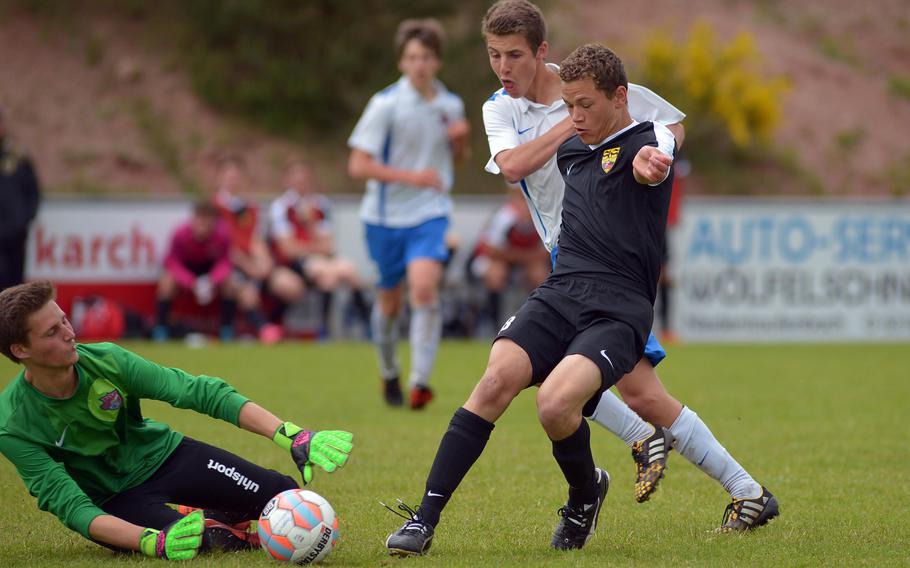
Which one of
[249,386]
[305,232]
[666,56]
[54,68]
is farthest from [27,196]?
[666,56]

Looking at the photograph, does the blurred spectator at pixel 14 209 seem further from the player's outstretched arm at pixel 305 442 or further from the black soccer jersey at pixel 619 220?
the black soccer jersey at pixel 619 220

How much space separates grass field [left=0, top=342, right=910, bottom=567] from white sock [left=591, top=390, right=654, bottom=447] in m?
0.38

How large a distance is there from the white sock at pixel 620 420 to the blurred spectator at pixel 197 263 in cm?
1033

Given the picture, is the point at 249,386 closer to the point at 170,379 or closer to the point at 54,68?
the point at 170,379

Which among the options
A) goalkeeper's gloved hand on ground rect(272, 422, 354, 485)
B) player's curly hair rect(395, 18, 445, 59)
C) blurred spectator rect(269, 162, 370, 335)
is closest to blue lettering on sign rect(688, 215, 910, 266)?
blurred spectator rect(269, 162, 370, 335)

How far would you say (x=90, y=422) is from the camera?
15.4 ft

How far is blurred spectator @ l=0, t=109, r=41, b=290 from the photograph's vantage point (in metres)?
14.4

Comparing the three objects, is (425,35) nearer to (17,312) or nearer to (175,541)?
(17,312)

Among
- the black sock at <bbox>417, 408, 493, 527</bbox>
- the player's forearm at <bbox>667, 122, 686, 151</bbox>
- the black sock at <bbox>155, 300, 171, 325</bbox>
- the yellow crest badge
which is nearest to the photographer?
the black sock at <bbox>417, 408, 493, 527</bbox>

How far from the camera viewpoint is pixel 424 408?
9.36 meters

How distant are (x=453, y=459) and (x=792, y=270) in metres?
12.1

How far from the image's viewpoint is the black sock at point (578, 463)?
463 cm

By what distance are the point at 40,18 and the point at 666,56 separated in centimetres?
1398

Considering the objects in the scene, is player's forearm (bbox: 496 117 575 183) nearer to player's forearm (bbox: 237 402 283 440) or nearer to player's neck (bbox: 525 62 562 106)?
player's neck (bbox: 525 62 562 106)
